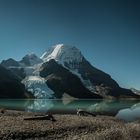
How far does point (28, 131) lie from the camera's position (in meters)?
32.2

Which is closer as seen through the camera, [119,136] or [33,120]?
[119,136]

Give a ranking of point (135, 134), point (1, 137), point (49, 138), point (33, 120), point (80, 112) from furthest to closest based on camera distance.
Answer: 1. point (80, 112)
2. point (33, 120)
3. point (135, 134)
4. point (49, 138)
5. point (1, 137)

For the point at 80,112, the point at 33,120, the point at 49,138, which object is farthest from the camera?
the point at 80,112

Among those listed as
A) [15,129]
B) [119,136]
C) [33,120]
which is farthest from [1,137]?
[119,136]

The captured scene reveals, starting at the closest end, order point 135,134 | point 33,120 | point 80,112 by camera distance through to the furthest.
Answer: point 135,134
point 33,120
point 80,112

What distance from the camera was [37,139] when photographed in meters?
30.3

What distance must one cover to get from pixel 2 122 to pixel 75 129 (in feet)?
30.7

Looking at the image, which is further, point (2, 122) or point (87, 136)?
point (2, 122)

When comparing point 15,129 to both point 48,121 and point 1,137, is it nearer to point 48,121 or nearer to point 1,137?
point 1,137

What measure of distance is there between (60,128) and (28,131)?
17.2 ft

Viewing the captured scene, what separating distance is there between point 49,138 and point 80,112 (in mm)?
31622

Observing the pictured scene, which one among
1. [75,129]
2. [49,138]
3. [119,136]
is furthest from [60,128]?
[119,136]

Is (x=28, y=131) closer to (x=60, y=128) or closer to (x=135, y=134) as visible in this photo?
(x=60, y=128)

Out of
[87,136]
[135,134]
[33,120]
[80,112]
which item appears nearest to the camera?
[87,136]
